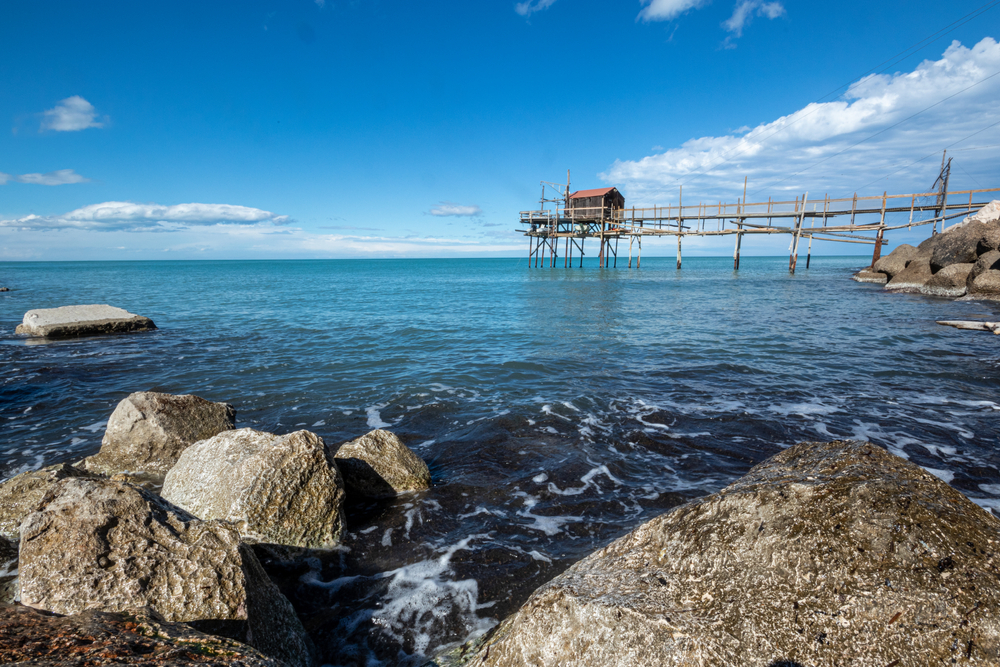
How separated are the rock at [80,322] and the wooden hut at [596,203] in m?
36.6

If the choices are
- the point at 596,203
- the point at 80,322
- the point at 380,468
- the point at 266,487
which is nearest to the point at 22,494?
the point at 266,487

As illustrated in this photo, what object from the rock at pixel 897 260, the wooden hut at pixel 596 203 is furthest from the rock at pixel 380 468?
the wooden hut at pixel 596 203

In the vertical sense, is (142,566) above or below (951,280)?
above

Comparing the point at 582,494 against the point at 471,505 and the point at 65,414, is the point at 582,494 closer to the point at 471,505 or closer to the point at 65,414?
the point at 471,505

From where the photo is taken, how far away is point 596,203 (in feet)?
151

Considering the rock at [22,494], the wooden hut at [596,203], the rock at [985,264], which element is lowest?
the rock at [22,494]

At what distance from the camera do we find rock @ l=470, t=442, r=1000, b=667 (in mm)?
2209

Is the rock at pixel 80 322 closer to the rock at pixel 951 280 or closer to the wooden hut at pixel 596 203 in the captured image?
the rock at pixel 951 280

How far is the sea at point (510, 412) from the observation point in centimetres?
442

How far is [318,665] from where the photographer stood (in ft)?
11.3

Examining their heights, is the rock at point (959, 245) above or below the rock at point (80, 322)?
above

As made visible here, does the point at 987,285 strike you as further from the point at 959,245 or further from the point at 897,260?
the point at 897,260

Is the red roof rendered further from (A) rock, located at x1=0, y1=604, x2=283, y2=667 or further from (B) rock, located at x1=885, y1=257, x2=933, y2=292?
(A) rock, located at x1=0, y1=604, x2=283, y2=667

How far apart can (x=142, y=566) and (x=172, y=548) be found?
17 centimetres
